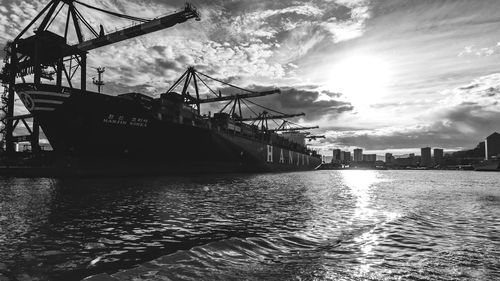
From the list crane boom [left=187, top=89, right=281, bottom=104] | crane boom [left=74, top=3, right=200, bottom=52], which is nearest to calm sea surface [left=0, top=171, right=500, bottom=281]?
crane boom [left=74, top=3, right=200, bottom=52]

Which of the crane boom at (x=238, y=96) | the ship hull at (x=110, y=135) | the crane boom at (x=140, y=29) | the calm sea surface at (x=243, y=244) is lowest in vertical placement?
the calm sea surface at (x=243, y=244)

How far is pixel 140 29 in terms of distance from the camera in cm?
3653

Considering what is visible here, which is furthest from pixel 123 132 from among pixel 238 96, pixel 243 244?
pixel 238 96

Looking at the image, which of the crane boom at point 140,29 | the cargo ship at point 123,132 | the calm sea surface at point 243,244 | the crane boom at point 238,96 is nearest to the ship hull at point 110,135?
the cargo ship at point 123,132

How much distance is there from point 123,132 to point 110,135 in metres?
1.26

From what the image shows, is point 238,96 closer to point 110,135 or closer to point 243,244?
point 110,135

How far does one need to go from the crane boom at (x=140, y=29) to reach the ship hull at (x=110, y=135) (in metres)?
11.4

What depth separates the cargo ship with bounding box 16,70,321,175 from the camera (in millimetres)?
26812

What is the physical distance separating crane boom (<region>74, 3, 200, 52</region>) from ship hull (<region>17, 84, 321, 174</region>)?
37.5ft

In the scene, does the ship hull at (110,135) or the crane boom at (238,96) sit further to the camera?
the crane boom at (238,96)

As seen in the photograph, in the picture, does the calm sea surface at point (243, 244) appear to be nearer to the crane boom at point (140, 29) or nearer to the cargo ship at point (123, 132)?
the cargo ship at point (123, 132)

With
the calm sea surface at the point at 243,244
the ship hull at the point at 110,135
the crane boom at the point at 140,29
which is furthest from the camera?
the crane boom at the point at 140,29

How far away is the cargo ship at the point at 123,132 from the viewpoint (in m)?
26.8

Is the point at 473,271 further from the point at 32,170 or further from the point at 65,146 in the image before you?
the point at 32,170
